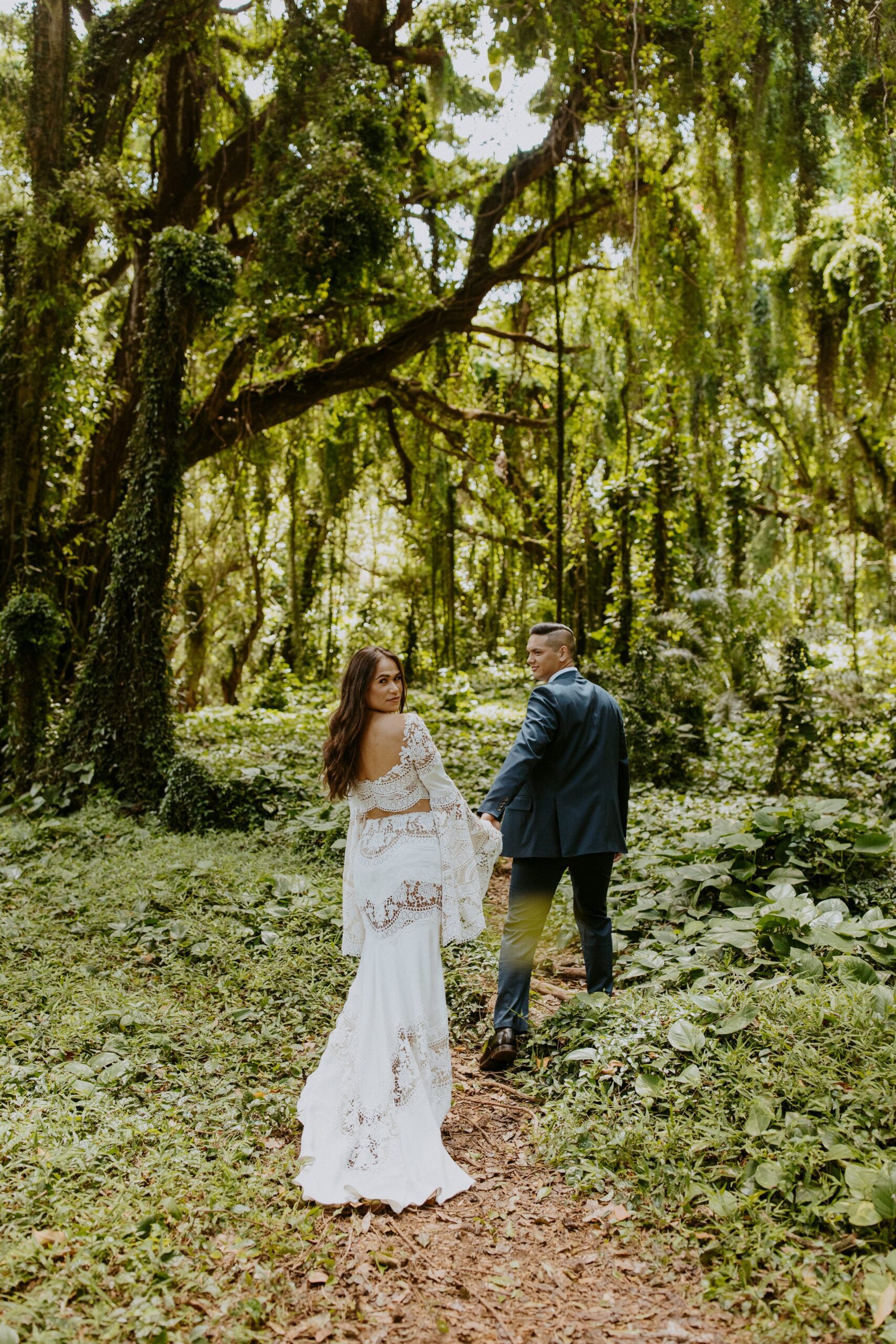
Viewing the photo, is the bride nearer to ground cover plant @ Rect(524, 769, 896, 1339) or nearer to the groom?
the groom

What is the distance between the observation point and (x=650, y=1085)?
142 inches

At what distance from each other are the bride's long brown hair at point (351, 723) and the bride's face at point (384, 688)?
14mm

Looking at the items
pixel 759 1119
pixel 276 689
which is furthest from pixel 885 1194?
pixel 276 689

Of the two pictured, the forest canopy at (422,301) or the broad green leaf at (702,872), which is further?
the forest canopy at (422,301)

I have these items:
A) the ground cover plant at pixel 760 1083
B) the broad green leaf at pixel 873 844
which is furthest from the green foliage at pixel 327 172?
the broad green leaf at pixel 873 844

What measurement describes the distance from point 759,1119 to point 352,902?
180cm

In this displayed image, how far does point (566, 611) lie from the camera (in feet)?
50.8

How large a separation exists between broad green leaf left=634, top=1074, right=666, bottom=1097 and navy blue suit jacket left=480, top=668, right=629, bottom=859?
1.07 metres

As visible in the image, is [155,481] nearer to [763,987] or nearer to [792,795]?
[792,795]

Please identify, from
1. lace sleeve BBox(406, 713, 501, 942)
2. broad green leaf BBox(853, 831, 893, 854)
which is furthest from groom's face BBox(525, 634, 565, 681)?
broad green leaf BBox(853, 831, 893, 854)

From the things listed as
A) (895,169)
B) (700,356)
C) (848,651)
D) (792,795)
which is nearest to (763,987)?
(792,795)

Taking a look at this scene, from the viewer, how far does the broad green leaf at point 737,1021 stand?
370 centimetres

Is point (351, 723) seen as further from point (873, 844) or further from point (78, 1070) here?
point (873, 844)

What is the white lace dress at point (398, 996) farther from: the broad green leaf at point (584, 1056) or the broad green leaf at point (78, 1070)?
the broad green leaf at point (78, 1070)
